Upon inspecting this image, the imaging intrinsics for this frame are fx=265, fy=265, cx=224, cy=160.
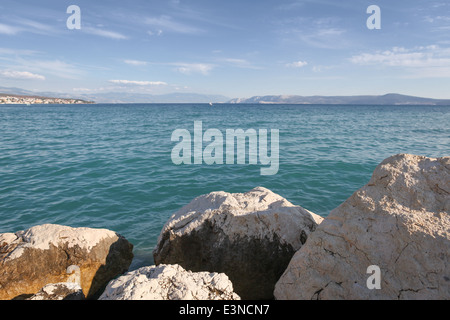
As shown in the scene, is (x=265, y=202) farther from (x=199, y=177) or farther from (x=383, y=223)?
(x=199, y=177)

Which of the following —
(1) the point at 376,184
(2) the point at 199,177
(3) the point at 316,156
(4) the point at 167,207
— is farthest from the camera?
(3) the point at 316,156

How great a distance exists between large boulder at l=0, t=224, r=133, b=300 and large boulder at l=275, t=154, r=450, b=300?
4.09 m

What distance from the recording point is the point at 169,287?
3.75m

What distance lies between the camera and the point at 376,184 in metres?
4.42

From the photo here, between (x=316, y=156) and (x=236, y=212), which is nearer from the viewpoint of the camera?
(x=236, y=212)

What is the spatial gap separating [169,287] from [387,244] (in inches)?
127

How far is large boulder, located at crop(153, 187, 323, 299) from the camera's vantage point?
5438mm

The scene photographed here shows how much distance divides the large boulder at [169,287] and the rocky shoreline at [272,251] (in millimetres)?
14
